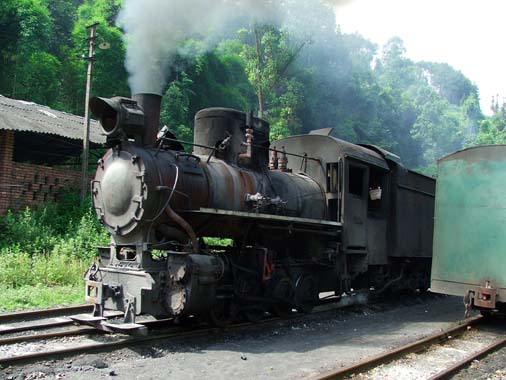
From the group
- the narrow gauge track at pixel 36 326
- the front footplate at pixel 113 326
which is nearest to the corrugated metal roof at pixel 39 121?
the narrow gauge track at pixel 36 326

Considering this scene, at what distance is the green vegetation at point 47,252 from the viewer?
9.23 m

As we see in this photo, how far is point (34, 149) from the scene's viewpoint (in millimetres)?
16438

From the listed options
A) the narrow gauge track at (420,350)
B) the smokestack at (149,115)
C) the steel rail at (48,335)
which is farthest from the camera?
the smokestack at (149,115)

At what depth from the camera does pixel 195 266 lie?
606 cm

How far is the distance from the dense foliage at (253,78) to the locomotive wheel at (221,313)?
20.2ft

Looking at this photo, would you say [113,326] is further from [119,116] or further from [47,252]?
[47,252]

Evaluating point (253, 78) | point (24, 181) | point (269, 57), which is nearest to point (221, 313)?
point (24, 181)

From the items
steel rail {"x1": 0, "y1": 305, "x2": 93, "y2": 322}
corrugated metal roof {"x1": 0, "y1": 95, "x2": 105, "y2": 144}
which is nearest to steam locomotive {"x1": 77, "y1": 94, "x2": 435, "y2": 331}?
steel rail {"x1": 0, "y1": 305, "x2": 93, "y2": 322}

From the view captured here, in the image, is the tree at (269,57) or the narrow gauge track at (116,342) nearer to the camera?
the narrow gauge track at (116,342)

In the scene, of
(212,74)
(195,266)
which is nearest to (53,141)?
(195,266)

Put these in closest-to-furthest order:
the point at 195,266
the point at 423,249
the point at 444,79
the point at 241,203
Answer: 1. the point at 195,266
2. the point at 241,203
3. the point at 423,249
4. the point at 444,79

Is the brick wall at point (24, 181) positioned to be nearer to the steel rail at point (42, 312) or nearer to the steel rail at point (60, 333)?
the steel rail at point (42, 312)

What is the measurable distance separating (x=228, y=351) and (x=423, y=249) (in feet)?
21.8

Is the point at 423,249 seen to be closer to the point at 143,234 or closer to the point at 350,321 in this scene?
the point at 350,321
